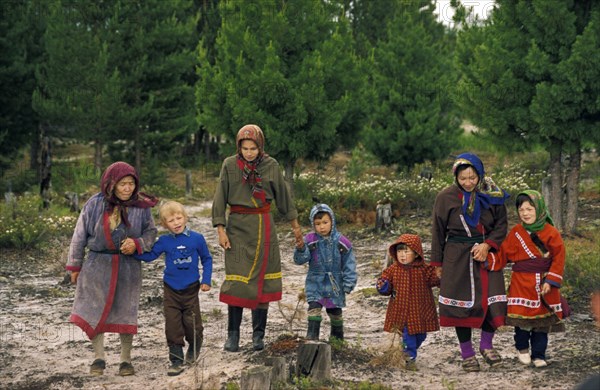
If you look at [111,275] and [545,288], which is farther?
[111,275]

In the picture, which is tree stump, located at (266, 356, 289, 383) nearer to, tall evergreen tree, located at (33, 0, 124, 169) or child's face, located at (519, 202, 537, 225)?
child's face, located at (519, 202, 537, 225)

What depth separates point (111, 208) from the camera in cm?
622

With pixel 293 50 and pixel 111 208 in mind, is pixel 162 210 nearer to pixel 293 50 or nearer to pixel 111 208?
pixel 111 208

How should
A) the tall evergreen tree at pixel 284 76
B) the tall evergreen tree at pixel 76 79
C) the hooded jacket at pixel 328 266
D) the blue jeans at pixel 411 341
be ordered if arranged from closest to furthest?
1. the blue jeans at pixel 411 341
2. the hooded jacket at pixel 328 266
3. the tall evergreen tree at pixel 284 76
4. the tall evergreen tree at pixel 76 79

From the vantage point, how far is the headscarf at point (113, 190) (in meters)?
6.07

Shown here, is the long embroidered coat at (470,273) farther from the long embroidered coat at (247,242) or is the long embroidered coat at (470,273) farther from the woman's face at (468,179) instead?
the long embroidered coat at (247,242)

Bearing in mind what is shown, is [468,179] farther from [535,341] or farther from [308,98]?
[308,98]

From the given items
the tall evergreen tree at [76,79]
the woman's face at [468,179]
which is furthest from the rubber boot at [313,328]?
the tall evergreen tree at [76,79]

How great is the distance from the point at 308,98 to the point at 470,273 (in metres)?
10.5

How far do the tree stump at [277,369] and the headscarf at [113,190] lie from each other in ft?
6.04

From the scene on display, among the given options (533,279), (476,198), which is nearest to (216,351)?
(476,198)

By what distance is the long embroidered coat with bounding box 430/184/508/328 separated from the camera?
612 centimetres

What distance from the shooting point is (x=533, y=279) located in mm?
6074

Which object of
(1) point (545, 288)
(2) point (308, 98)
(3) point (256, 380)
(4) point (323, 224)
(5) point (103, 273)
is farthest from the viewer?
(2) point (308, 98)
